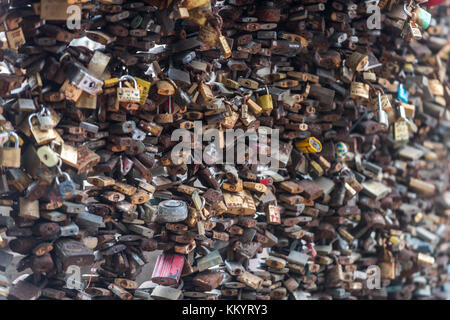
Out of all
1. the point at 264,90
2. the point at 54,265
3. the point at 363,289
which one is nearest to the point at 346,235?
the point at 363,289

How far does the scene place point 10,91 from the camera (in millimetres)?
3766

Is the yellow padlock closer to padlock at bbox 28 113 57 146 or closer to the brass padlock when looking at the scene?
the brass padlock

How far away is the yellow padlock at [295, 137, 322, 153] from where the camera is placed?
16.7 feet

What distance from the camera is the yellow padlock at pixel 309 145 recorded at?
5094mm

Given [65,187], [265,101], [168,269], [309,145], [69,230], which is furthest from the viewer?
[309,145]

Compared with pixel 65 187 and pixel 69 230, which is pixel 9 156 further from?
pixel 69 230

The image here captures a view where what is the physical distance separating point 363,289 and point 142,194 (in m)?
2.54

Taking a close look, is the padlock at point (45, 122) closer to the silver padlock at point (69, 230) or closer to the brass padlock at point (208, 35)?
the silver padlock at point (69, 230)

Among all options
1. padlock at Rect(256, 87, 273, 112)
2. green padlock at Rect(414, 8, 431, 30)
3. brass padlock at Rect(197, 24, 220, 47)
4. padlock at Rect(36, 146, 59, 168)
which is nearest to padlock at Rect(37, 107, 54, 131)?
padlock at Rect(36, 146, 59, 168)

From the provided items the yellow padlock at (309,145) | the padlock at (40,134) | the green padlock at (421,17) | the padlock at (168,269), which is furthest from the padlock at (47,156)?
the green padlock at (421,17)

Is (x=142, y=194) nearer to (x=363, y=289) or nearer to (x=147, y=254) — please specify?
(x=147, y=254)

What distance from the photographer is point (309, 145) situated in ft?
16.7

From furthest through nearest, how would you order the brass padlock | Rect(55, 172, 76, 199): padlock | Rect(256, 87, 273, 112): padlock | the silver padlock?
Rect(256, 87, 273, 112): padlock < the brass padlock < the silver padlock < Rect(55, 172, 76, 199): padlock

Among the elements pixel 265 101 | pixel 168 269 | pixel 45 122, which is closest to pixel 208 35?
pixel 265 101
